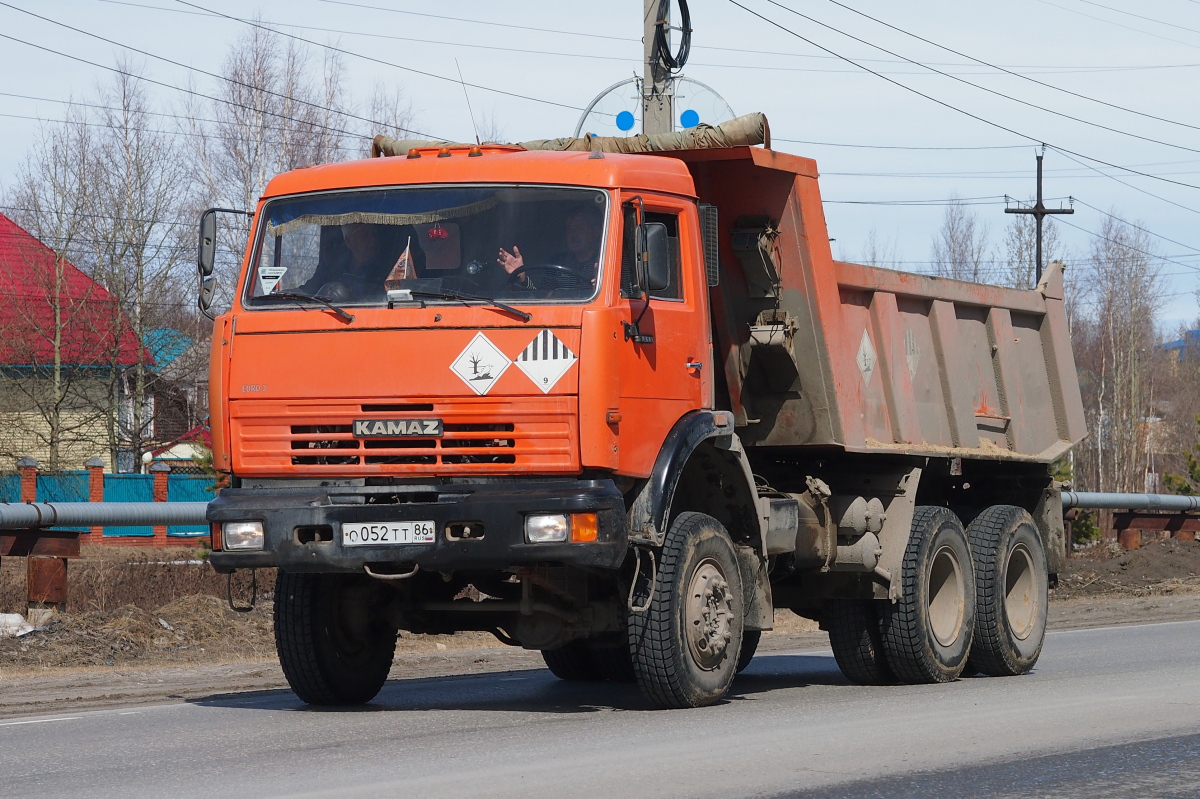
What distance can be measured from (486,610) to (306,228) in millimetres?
2357

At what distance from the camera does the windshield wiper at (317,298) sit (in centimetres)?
822

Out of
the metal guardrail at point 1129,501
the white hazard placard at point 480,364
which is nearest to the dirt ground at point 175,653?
the white hazard placard at point 480,364

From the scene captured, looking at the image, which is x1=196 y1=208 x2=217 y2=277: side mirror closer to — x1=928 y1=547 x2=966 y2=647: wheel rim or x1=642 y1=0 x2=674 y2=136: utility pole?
x1=928 y1=547 x2=966 y2=647: wheel rim

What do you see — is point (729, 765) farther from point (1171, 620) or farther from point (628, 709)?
point (1171, 620)

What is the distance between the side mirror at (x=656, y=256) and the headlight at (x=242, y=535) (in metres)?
2.41

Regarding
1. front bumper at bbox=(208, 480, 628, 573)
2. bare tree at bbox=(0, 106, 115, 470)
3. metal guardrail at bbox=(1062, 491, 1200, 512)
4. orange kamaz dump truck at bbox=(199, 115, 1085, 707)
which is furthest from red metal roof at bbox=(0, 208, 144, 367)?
front bumper at bbox=(208, 480, 628, 573)

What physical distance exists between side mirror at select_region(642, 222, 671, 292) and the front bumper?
112 cm

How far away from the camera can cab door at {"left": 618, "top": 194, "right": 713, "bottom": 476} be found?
8234 millimetres

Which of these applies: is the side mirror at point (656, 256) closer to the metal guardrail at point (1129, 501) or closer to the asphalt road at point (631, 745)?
the asphalt road at point (631, 745)

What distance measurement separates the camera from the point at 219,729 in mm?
7969

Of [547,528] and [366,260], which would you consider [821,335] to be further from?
[366,260]

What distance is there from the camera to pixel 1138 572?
76.9 ft

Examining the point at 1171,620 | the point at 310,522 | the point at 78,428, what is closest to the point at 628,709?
the point at 310,522

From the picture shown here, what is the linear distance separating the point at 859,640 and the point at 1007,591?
1.78 metres
